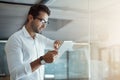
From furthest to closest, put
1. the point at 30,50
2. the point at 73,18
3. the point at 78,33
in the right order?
the point at 73,18, the point at 78,33, the point at 30,50

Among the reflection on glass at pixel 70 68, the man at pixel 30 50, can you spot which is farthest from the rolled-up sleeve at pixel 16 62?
the reflection on glass at pixel 70 68

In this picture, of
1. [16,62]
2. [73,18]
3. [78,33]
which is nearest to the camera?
[16,62]

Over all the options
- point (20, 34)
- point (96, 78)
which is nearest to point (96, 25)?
point (96, 78)

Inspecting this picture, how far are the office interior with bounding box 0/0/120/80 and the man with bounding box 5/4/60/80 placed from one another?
0.71 meters

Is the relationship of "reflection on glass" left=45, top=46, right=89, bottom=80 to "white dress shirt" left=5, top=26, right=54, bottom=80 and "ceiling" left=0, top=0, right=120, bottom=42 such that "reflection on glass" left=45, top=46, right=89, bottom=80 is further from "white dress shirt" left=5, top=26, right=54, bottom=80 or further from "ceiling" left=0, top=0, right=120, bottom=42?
"white dress shirt" left=5, top=26, right=54, bottom=80

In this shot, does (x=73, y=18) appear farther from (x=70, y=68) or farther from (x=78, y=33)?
(x=70, y=68)

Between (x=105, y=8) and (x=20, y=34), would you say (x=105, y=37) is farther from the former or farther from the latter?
(x=20, y=34)

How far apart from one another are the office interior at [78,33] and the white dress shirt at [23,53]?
30.1 inches

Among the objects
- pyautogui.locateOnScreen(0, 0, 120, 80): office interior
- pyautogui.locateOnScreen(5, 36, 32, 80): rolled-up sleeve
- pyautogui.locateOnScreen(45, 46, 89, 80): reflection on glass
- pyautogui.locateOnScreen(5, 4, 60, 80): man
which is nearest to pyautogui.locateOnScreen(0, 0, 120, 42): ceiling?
pyautogui.locateOnScreen(0, 0, 120, 80): office interior

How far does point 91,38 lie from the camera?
2119 millimetres

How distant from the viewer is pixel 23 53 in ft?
3.79

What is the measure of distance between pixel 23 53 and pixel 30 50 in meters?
0.04

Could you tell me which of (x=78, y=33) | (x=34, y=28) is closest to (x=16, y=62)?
(x=34, y=28)

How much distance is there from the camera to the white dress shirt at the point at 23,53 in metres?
1.07
